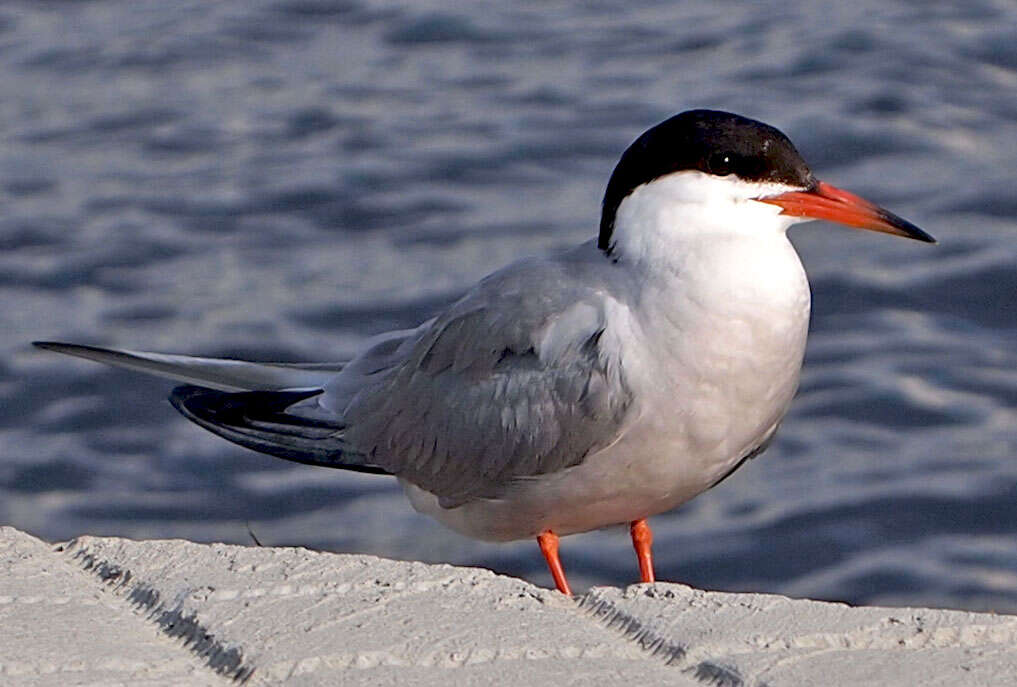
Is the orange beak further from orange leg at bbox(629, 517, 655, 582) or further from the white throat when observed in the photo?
orange leg at bbox(629, 517, 655, 582)

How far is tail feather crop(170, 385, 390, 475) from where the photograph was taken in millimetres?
5152

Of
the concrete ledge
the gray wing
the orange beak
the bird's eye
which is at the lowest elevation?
the gray wing

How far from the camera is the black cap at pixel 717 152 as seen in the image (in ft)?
14.1

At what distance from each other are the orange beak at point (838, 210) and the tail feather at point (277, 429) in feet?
4.54

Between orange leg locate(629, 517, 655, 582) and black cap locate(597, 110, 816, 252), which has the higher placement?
black cap locate(597, 110, 816, 252)

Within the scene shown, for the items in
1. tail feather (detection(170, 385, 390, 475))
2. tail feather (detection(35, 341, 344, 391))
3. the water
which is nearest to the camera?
tail feather (detection(170, 385, 390, 475))

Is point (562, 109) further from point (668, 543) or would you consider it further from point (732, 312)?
point (732, 312)

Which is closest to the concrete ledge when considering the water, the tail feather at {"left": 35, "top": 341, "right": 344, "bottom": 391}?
the tail feather at {"left": 35, "top": 341, "right": 344, "bottom": 391}

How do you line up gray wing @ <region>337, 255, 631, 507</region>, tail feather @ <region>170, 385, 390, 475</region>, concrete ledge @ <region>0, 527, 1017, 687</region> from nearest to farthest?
concrete ledge @ <region>0, 527, 1017, 687</region>
gray wing @ <region>337, 255, 631, 507</region>
tail feather @ <region>170, 385, 390, 475</region>

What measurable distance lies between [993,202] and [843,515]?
1.99 m

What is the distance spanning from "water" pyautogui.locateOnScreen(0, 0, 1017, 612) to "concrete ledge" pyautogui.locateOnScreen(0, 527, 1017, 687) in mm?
2936

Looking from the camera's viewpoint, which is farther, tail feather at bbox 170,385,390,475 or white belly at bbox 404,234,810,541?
tail feather at bbox 170,385,390,475

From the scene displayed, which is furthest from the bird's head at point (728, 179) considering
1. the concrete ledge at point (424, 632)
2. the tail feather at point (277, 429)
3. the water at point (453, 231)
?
the water at point (453, 231)

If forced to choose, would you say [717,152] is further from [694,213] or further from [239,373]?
[239,373]
